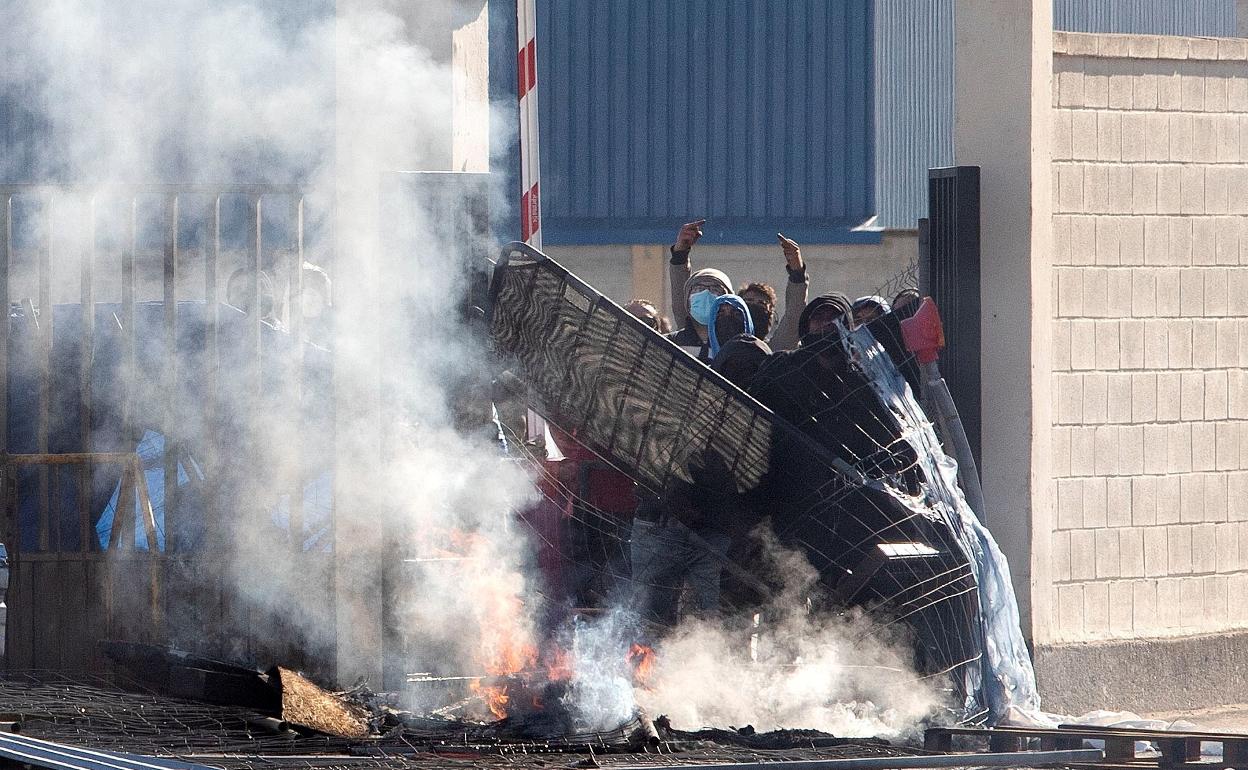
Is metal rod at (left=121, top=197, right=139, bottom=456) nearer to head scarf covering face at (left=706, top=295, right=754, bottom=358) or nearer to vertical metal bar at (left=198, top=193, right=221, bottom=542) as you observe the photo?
vertical metal bar at (left=198, top=193, right=221, bottom=542)

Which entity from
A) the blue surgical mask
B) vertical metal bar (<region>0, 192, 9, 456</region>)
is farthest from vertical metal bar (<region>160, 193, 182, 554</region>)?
the blue surgical mask

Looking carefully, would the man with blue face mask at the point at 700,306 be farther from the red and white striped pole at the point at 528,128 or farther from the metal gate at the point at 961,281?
the metal gate at the point at 961,281

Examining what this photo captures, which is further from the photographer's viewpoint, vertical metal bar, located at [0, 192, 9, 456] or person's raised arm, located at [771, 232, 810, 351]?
person's raised arm, located at [771, 232, 810, 351]

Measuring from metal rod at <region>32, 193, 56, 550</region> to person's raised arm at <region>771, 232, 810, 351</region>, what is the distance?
303cm

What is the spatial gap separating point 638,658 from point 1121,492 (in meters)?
2.45

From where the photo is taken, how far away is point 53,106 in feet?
42.8

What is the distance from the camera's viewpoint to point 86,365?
6.18 metres

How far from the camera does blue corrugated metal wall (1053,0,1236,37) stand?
63.6ft

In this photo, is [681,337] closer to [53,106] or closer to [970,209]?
[970,209]

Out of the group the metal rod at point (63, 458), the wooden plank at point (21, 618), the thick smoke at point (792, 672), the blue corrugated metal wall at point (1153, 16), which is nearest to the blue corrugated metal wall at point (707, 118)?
the blue corrugated metal wall at point (1153, 16)

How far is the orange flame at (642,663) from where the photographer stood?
6.08 metres

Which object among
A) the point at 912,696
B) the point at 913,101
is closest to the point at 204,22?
the point at 912,696

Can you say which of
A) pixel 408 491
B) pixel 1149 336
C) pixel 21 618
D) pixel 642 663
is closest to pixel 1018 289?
pixel 1149 336

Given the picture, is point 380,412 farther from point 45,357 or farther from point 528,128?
point 528,128
